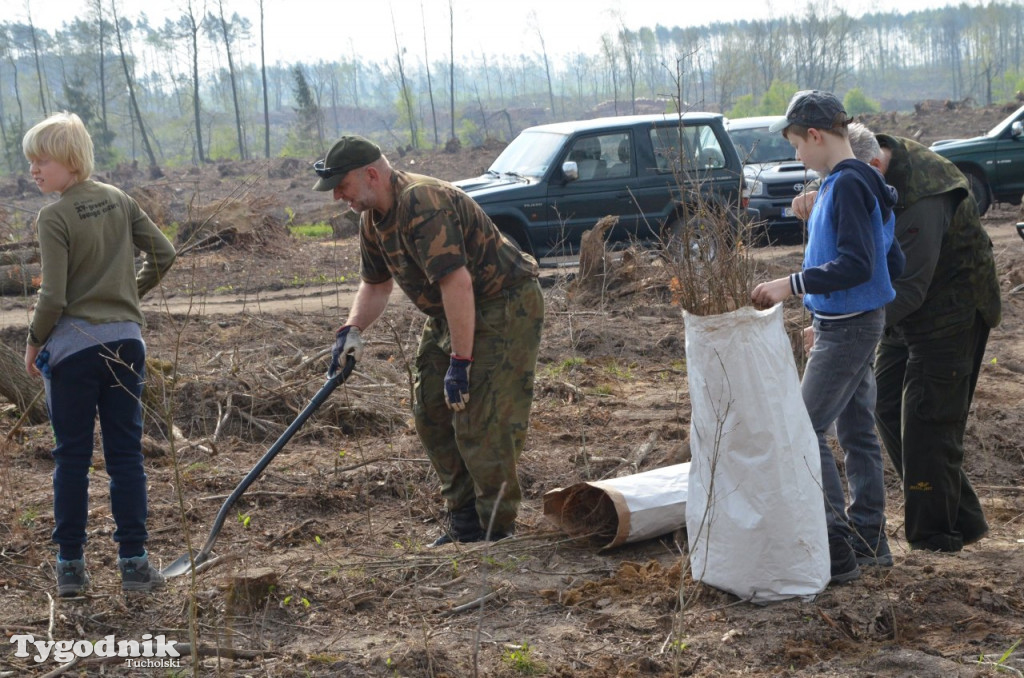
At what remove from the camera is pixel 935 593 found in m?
3.30

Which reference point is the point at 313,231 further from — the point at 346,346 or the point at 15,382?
the point at 346,346

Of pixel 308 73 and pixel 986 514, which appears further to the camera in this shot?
pixel 308 73

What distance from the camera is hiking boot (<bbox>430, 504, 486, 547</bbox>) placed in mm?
4191

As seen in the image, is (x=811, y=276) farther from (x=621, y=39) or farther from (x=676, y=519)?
(x=621, y=39)

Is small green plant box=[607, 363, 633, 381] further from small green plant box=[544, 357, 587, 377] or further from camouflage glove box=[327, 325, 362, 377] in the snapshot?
camouflage glove box=[327, 325, 362, 377]

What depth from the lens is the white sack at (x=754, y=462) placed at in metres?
3.10

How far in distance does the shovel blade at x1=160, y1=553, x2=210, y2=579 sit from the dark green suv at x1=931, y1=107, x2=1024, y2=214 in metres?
12.9

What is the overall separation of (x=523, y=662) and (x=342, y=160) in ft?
6.01

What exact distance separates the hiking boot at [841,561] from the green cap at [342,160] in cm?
210

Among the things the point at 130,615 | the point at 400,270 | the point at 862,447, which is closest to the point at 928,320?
the point at 862,447

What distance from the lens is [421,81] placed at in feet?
249

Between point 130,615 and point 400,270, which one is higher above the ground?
point 400,270

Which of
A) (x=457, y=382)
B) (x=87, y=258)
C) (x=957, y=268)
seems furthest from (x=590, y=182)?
(x=87, y=258)

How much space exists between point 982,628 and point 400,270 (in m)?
2.33
